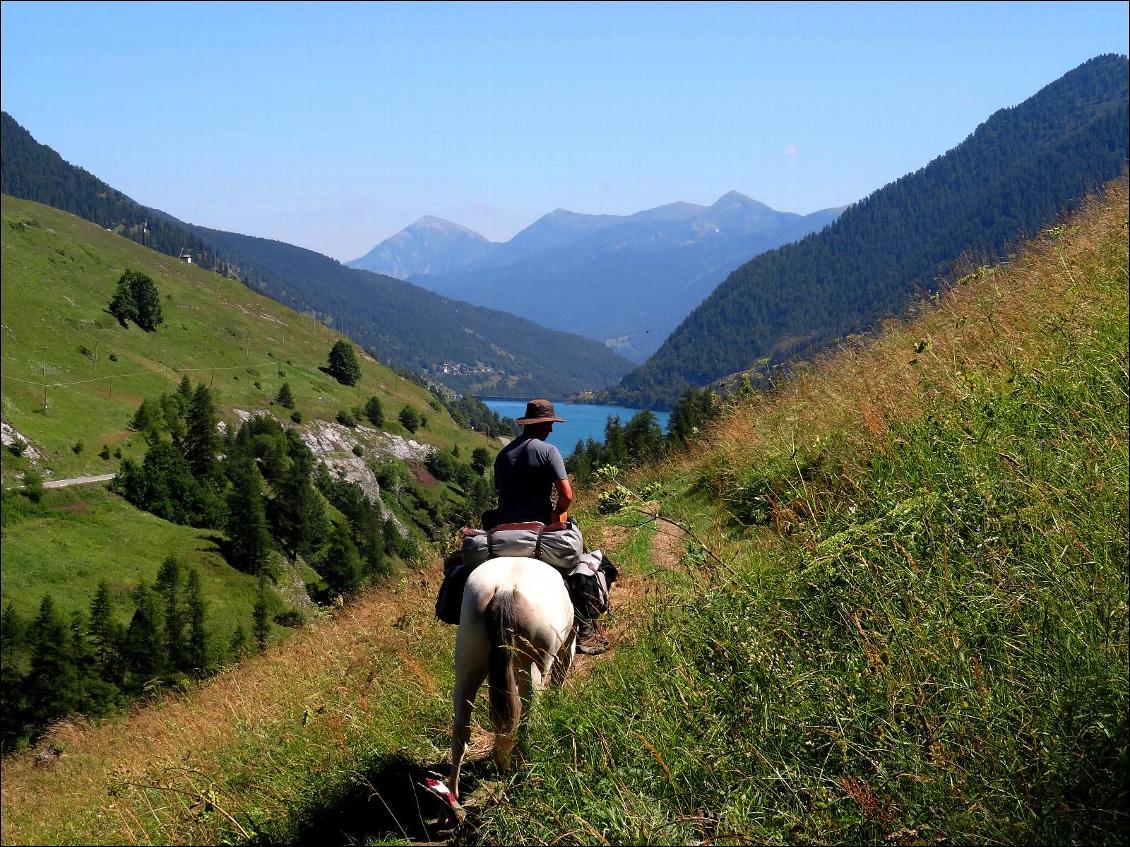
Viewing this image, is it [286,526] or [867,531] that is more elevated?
[867,531]

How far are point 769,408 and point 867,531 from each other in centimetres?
725

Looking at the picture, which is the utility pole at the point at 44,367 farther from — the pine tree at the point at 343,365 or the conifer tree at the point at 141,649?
the pine tree at the point at 343,365

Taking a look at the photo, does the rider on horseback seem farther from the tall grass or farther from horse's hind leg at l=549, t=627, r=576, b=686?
the tall grass

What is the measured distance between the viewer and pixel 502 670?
19.2 ft

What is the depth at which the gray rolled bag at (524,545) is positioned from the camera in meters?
6.60

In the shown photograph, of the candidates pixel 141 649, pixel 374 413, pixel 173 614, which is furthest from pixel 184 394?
pixel 141 649

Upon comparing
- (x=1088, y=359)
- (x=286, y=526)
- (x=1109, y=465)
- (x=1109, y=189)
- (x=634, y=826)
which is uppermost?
(x=1109, y=189)

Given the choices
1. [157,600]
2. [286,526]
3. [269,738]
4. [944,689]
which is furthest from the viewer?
[286,526]

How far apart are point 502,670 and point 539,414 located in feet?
7.24

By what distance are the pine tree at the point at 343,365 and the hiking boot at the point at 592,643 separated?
635 feet

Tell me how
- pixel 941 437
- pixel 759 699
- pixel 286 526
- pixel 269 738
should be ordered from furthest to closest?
pixel 286 526, pixel 269 738, pixel 941 437, pixel 759 699

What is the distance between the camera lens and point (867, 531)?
17.2ft

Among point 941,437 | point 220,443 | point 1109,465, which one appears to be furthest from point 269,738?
point 220,443

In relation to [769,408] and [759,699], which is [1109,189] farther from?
[759,699]
